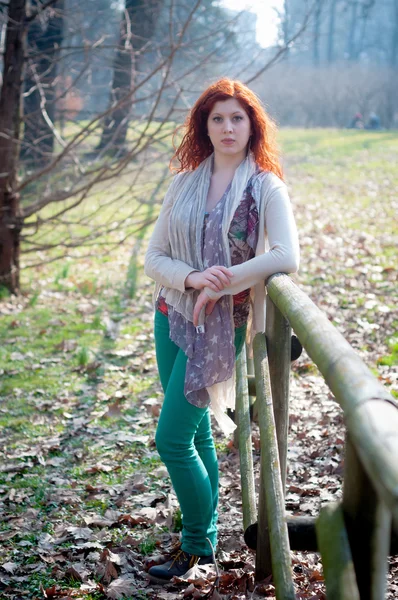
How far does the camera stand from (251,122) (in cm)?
327

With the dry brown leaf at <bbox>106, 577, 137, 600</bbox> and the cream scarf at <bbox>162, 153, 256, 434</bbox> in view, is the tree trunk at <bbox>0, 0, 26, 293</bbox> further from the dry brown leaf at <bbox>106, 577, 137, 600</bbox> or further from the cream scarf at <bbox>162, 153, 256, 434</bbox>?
the dry brown leaf at <bbox>106, 577, 137, 600</bbox>

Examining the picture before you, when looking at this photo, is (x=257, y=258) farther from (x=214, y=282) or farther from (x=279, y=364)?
(x=279, y=364)

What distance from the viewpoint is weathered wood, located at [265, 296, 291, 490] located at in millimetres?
2830

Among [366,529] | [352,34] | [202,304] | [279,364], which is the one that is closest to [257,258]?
[202,304]

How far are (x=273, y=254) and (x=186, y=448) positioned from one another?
89cm

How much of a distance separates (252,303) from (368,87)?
127 ft

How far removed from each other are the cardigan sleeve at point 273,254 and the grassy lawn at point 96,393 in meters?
1.47

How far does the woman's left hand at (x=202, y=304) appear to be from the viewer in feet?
9.82

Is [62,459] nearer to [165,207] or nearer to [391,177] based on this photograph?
[165,207]

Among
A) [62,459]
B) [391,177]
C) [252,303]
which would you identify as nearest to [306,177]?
[391,177]

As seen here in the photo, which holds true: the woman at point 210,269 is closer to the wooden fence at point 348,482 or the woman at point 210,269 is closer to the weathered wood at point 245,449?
the weathered wood at point 245,449

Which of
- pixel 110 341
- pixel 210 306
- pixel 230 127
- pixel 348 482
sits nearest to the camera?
pixel 348 482

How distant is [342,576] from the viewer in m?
1.57

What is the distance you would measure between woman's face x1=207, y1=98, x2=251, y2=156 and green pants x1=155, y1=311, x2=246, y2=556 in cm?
77
